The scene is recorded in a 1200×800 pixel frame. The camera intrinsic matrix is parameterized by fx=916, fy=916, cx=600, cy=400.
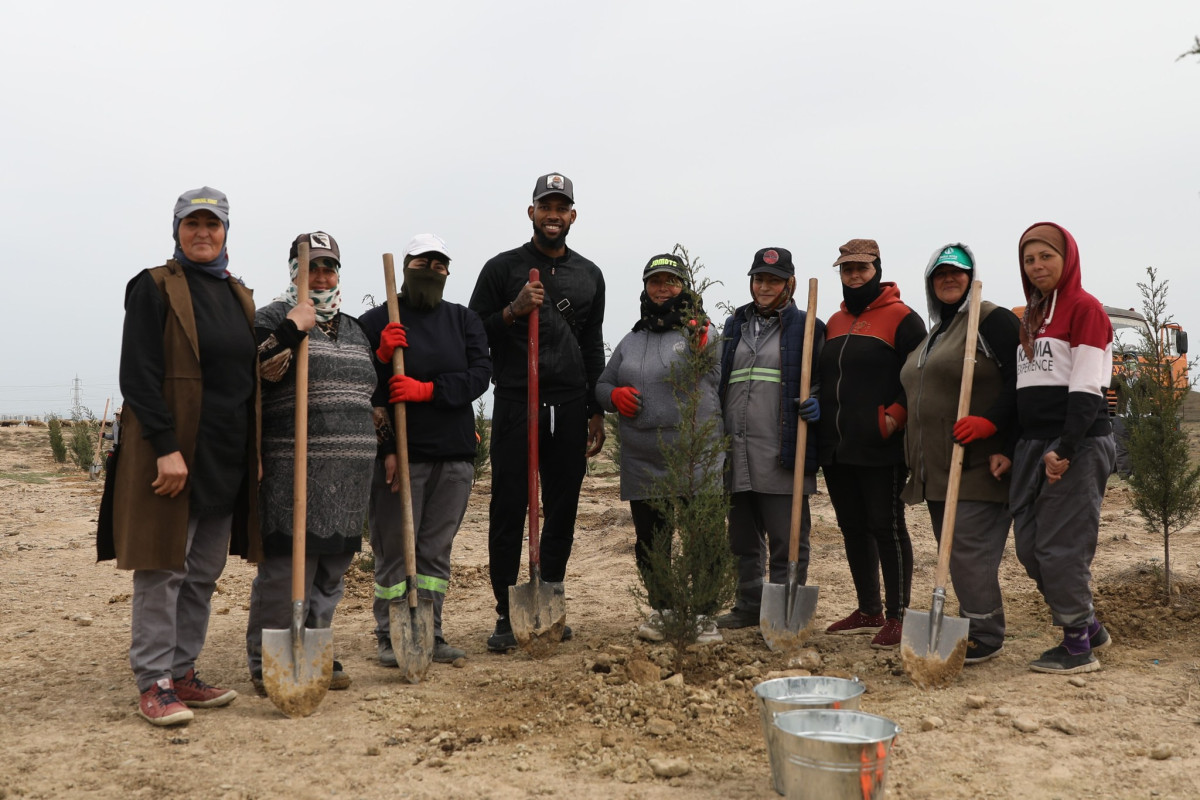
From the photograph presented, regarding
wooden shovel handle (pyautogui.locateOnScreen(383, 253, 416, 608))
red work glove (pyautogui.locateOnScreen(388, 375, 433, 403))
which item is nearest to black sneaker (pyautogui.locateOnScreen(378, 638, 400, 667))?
wooden shovel handle (pyautogui.locateOnScreen(383, 253, 416, 608))

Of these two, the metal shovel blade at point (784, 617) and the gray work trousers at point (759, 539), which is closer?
the metal shovel blade at point (784, 617)

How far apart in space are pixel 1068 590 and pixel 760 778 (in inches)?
80.2

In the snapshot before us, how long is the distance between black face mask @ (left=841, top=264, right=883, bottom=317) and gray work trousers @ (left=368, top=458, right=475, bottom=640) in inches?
95.2

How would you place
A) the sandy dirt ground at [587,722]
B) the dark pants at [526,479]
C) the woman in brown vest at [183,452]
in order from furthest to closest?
the dark pants at [526,479], the woman in brown vest at [183,452], the sandy dirt ground at [587,722]

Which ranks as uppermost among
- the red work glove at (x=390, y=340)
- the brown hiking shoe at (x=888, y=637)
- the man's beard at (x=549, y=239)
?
the man's beard at (x=549, y=239)

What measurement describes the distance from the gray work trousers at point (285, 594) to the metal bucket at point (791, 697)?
7.18 feet

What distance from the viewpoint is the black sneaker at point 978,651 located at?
480 cm

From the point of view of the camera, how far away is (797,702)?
3264 mm

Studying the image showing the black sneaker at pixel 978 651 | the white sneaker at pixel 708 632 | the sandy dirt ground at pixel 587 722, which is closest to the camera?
the sandy dirt ground at pixel 587 722

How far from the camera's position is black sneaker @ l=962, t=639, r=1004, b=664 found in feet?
15.7

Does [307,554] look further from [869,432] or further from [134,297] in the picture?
[869,432]

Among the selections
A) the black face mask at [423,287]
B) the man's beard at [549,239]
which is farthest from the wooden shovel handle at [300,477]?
the man's beard at [549,239]

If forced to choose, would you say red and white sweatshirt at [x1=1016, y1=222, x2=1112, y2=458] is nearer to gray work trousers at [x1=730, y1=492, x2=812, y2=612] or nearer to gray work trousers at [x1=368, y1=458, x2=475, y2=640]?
gray work trousers at [x1=730, y1=492, x2=812, y2=612]

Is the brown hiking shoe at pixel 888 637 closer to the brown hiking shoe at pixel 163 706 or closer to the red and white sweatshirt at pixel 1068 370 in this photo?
the red and white sweatshirt at pixel 1068 370
